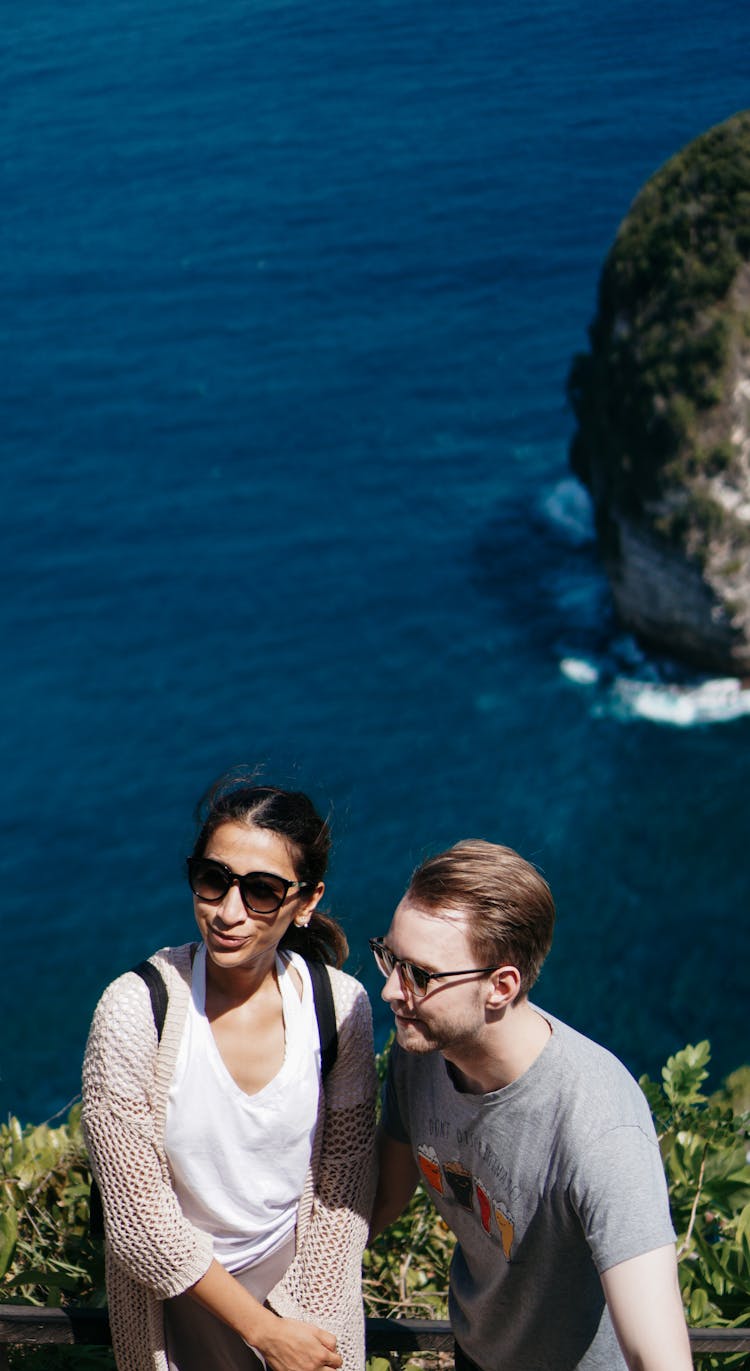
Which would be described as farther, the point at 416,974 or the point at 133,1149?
the point at 133,1149

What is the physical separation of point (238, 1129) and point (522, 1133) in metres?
0.70

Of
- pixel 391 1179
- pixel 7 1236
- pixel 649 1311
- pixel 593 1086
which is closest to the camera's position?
pixel 649 1311

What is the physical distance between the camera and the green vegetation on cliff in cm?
3862

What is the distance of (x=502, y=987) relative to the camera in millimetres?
2898

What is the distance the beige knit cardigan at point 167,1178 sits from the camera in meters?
3.13

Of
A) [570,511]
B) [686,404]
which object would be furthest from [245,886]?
[570,511]

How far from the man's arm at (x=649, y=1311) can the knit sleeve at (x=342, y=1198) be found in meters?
0.83

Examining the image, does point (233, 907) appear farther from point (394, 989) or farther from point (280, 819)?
point (394, 989)

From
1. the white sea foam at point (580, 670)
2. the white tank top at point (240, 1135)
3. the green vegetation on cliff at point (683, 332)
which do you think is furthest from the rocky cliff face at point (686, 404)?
the white tank top at point (240, 1135)

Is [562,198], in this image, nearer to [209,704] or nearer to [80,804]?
[209,704]

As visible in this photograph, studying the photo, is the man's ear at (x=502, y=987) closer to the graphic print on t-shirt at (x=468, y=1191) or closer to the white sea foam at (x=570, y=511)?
the graphic print on t-shirt at (x=468, y=1191)

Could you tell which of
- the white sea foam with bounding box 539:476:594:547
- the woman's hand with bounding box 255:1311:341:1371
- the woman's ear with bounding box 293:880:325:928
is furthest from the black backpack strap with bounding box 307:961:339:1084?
the white sea foam with bounding box 539:476:594:547

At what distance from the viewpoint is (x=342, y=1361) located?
3408 mm

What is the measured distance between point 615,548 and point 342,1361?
1526 inches
